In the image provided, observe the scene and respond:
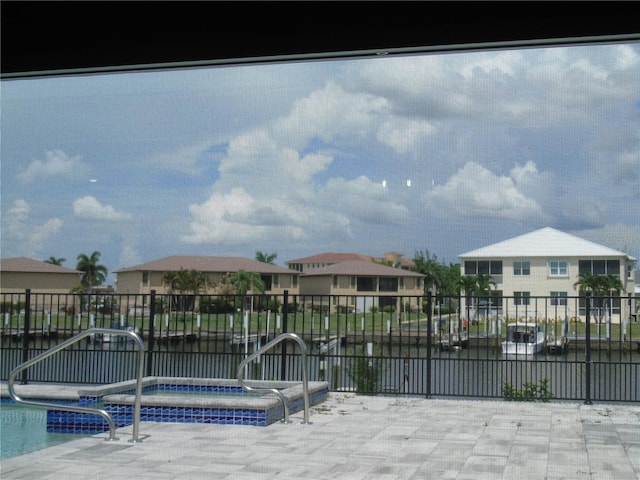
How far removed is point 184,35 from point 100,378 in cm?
551

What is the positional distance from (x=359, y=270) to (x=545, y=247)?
2.77 m

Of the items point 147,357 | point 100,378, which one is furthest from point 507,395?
point 100,378

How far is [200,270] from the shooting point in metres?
Answer: 8.34

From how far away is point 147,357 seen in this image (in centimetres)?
735

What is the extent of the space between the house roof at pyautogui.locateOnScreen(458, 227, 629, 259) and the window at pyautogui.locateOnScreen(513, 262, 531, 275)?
1.02 ft

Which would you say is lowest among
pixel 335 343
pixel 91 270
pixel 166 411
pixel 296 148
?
pixel 166 411

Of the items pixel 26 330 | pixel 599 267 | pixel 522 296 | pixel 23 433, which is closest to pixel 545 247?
pixel 599 267

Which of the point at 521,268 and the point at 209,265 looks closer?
the point at 521,268

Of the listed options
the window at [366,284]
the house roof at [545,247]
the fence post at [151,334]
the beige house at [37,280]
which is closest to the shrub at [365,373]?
the window at [366,284]

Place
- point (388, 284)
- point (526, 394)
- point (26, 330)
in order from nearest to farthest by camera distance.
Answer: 1. point (526, 394)
2. point (26, 330)
3. point (388, 284)

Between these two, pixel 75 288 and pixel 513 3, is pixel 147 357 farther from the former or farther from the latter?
pixel 513 3

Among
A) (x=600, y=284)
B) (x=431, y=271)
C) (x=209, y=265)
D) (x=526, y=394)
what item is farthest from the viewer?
(x=209, y=265)

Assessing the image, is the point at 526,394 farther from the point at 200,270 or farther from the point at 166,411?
the point at 200,270

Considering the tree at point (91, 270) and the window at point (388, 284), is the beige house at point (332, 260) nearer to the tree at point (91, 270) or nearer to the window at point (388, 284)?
the window at point (388, 284)
